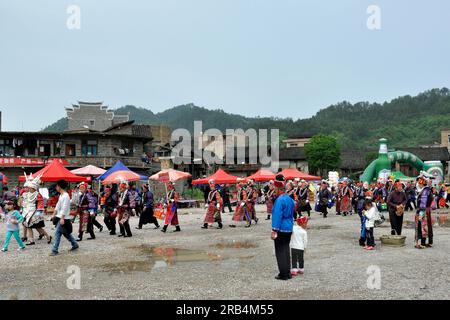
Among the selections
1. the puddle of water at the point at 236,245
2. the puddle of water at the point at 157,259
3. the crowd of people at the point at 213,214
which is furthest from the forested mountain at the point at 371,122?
the puddle of water at the point at 157,259

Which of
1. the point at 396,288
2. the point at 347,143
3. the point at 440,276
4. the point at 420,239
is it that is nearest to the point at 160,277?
the point at 396,288

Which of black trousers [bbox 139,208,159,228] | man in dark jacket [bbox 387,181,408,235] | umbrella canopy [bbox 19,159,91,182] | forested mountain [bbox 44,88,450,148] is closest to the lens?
man in dark jacket [bbox 387,181,408,235]

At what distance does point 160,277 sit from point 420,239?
7148 millimetres

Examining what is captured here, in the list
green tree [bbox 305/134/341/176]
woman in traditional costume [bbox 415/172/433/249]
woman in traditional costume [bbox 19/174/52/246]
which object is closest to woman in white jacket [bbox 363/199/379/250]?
woman in traditional costume [bbox 415/172/433/249]

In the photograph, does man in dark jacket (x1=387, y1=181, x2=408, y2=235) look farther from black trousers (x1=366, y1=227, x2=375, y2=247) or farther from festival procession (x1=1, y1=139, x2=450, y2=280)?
black trousers (x1=366, y1=227, x2=375, y2=247)

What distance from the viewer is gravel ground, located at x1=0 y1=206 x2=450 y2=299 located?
723 cm

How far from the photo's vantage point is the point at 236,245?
12.8 m

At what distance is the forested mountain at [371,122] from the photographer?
307 feet

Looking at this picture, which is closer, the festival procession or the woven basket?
the festival procession

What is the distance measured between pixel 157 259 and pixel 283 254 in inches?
140

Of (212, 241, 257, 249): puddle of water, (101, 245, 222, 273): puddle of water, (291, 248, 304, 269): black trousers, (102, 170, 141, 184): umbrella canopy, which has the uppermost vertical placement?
(102, 170, 141, 184): umbrella canopy

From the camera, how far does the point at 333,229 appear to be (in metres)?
16.7

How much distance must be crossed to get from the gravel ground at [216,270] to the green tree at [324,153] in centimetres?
4916
